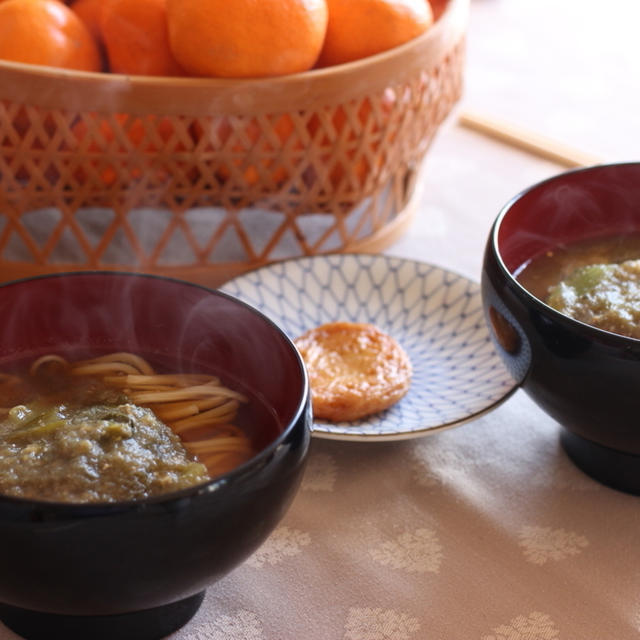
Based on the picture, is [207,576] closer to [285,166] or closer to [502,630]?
[502,630]

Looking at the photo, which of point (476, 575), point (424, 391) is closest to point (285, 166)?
point (424, 391)

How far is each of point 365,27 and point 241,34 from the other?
7.3 inches

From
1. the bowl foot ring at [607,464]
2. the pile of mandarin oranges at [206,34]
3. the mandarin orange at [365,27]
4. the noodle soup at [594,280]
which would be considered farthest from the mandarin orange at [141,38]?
the bowl foot ring at [607,464]

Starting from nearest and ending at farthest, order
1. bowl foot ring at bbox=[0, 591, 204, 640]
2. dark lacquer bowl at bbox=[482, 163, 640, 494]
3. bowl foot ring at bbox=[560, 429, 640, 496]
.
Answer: bowl foot ring at bbox=[0, 591, 204, 640] < dark lacquer bowl at bbox=[482, 163, 640, 494] < bowl foot ring at bbox=[560, 429, 640, 496]

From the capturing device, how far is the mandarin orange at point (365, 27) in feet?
3.86

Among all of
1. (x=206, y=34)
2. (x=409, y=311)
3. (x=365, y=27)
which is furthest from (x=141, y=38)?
(x=409, y=311)

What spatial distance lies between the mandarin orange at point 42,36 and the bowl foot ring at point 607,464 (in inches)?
30.0

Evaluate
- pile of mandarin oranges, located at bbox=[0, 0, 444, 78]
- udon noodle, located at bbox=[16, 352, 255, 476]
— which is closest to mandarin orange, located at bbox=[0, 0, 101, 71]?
pile of mandarin oranges, located at bbox=[0, 0, 444, 78]

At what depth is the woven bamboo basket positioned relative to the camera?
1.08 metres

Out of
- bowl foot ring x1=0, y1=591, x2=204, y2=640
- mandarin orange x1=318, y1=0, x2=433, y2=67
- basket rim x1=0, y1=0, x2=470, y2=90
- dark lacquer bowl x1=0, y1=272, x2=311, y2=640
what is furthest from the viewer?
mandarin orange x1=318, y1=0, x2=433, y2=67

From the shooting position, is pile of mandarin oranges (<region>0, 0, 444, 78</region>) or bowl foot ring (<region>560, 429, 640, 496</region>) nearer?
bowl foot ring (<region>560, 429, 640, 496</region>)

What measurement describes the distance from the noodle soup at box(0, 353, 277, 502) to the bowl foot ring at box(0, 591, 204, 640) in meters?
0.12

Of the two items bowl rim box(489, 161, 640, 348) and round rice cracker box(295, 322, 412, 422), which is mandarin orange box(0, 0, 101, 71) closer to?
round rice cracker box(295, 322, 412, 422)

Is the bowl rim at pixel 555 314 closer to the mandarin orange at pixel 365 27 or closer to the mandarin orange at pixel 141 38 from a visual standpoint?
the mandarin orange at pixel 365 27
